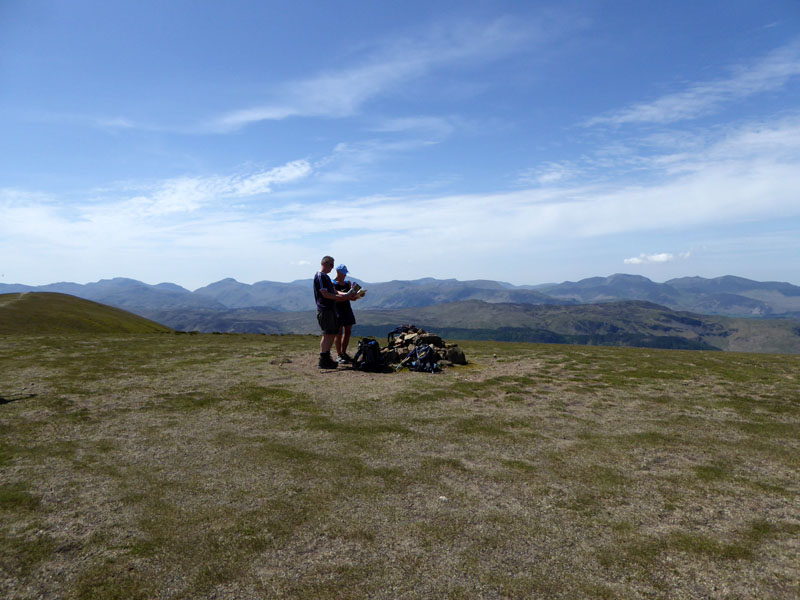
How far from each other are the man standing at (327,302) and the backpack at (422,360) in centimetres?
315

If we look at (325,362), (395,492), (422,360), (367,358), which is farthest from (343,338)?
(395,492)

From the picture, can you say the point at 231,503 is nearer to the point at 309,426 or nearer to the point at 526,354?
the point at 309,426

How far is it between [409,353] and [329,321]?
3.81 metres

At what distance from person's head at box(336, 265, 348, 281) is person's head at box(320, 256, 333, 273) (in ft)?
3.22

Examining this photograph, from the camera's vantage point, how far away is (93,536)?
522cm

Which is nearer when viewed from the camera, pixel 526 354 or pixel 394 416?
pixel 394 416

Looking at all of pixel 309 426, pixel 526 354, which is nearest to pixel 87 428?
pixel 309 426

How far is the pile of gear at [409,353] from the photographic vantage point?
17.0 meters

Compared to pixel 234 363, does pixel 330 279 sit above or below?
above

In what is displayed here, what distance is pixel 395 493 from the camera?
6461 millimetres

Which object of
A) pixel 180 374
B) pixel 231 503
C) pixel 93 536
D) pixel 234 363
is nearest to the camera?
pixel 93 536

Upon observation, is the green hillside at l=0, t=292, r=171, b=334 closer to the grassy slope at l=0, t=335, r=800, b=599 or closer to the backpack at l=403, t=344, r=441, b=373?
the backpack at l=403, t=344, r=441, b=373

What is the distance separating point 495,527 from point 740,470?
500 cm

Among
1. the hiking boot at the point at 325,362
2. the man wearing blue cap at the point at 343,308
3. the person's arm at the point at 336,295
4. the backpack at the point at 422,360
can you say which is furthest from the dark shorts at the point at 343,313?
the backpack at the point at 422,360
